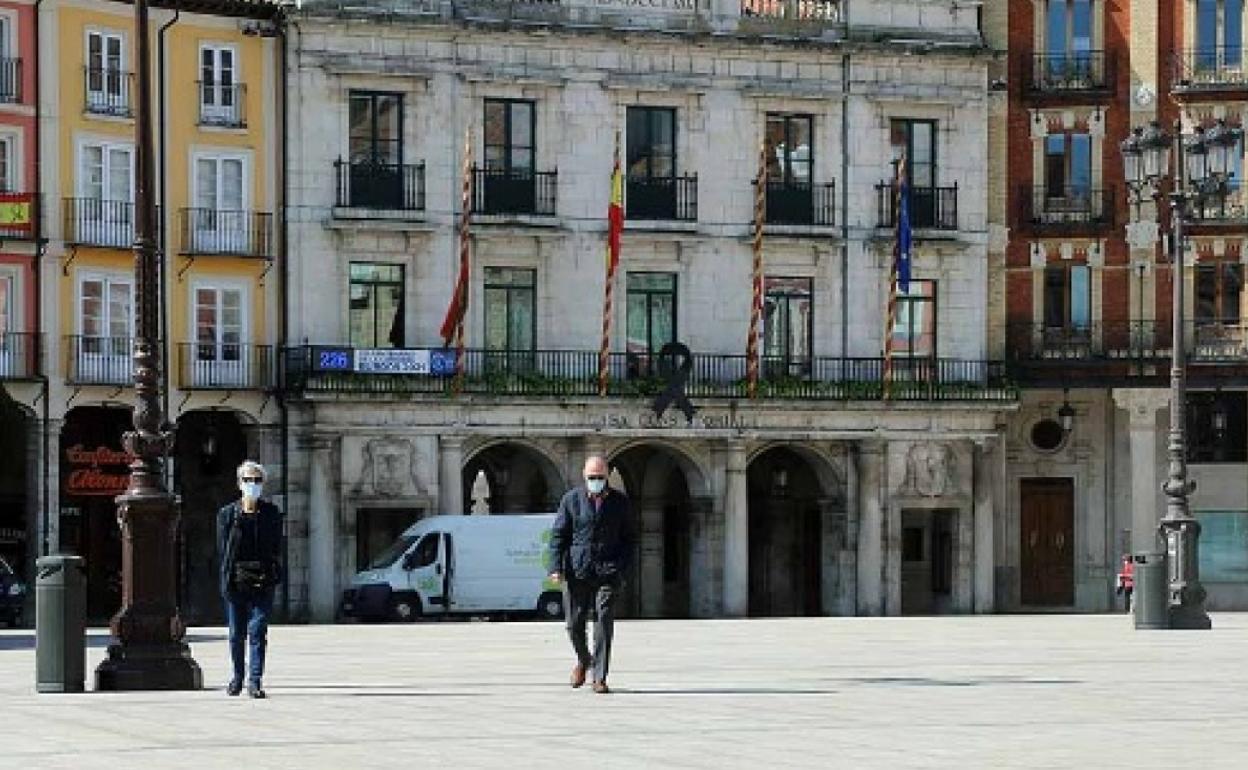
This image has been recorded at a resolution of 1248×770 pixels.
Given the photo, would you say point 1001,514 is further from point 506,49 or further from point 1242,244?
point 506,49

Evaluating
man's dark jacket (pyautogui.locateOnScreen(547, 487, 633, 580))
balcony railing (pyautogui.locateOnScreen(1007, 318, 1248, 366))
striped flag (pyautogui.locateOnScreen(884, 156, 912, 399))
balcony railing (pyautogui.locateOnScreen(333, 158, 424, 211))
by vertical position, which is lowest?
man's dark jacket (pyautogui.locateOnScreen(547, 487, 633, 580))

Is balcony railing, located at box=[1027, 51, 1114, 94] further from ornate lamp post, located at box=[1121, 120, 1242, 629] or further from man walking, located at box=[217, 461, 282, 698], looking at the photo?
man walking, located at box=[217, 461, 282, 698]

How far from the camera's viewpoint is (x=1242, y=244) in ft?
236

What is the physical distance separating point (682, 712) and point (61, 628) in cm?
632

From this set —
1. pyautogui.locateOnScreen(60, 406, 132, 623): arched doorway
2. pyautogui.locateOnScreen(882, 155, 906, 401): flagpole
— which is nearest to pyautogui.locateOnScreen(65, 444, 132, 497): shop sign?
pyautogui.locateOnScreen(60, 406, 132, 623): arched doorway

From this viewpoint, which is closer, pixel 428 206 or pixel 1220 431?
pixel 428 206

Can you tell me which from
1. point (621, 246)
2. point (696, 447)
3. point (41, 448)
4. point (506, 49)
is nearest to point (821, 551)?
point (696, 447)

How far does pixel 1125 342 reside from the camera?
72.5 m

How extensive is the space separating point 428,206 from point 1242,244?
1900 cm

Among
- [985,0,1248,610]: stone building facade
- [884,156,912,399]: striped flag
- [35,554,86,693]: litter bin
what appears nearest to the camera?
[35,554,86,693]: litter bin

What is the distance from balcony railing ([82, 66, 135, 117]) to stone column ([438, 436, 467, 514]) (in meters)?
9.60

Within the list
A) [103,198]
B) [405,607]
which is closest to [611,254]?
[405,607]

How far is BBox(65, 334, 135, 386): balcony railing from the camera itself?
207 ft

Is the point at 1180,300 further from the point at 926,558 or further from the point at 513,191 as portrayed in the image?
the point at 926,558
